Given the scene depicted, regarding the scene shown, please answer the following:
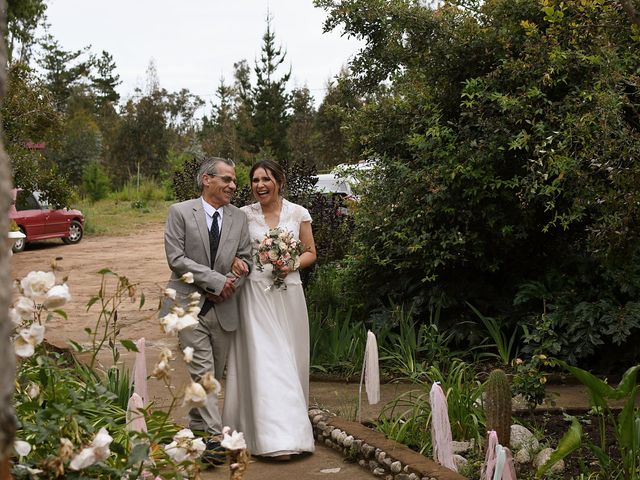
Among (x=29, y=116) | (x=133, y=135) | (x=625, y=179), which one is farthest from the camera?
(x=133, y=135)

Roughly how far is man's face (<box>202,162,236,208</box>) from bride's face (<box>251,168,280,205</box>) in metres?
0.27

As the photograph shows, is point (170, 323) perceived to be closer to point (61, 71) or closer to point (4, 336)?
point (4, 336)

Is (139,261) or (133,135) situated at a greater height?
(133,135)

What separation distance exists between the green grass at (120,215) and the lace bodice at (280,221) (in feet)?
62.0

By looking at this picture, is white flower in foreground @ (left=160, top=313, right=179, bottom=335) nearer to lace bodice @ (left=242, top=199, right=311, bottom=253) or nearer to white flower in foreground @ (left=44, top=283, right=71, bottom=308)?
white flower in foreground @ (left=44, top=283, right=71, bottom=308)

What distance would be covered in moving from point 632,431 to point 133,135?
39.5 m

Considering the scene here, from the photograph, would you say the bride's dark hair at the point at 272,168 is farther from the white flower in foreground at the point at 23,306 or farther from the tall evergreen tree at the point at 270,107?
the tall evergreen tree at the point at 270,107

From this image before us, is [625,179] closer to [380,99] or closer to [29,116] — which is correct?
[380,99]

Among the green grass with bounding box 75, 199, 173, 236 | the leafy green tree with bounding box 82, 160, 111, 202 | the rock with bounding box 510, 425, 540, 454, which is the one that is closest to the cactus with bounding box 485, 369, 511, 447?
the rock with bounding box 510, 425, 540, 454

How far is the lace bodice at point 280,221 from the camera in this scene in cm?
668

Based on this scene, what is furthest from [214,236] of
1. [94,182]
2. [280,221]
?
[94,182]

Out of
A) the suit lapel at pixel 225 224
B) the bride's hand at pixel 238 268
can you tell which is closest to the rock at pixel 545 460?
the bride's hand at pixel 238 268

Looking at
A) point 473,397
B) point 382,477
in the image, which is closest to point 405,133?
point 473,397

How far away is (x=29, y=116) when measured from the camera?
14992 millimetres
